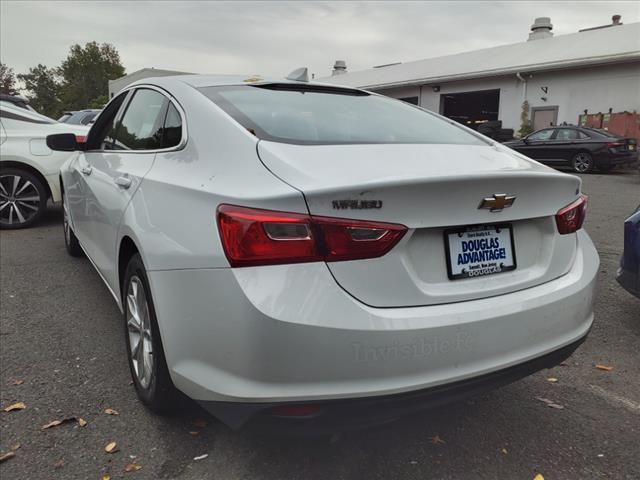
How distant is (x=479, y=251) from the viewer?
2.00 metres

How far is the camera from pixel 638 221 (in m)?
3.43

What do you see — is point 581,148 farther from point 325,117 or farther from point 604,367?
point 325,117

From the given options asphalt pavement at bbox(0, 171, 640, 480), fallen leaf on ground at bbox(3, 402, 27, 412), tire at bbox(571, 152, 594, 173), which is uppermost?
fallen leaf on ground at bbox(3, 402, 27, 412)

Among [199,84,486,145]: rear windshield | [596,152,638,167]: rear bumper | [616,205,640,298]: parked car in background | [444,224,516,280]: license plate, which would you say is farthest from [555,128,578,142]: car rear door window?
[444,224,516,280]: license plate

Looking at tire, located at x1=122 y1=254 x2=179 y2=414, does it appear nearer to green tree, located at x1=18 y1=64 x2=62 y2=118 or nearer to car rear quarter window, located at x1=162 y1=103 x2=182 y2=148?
car rear quarter window, located at x1=162 y1=103 x2=182 y2=148

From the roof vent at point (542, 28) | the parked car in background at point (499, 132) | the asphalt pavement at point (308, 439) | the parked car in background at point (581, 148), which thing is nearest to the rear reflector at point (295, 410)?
the asphalt pavement at point (308, 439)

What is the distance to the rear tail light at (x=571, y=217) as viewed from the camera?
224cm

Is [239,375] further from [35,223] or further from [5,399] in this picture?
[35,223]

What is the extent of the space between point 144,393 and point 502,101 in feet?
70.1

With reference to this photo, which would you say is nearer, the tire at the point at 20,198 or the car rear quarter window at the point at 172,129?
the car rear quarter window at the point at 172,129

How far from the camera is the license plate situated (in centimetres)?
194

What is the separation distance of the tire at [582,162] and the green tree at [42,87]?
264ft

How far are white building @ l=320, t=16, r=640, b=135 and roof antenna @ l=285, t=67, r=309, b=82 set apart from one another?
17.1m

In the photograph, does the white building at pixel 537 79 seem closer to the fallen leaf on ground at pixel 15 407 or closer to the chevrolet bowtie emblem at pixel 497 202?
the chevrolet bowtie emblem at pixel 497 202
